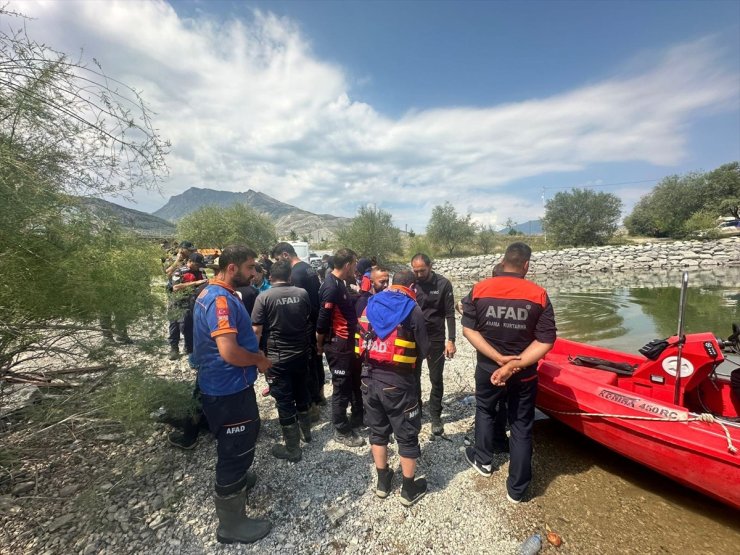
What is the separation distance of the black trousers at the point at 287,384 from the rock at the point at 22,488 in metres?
2.15

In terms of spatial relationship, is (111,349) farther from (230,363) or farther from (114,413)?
(230,363)

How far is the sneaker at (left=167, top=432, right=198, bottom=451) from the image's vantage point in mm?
3648

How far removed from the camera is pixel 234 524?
8.47ft

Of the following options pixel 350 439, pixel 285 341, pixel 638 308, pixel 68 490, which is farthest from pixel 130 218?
pixel 638 308

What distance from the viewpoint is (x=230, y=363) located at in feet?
7.99

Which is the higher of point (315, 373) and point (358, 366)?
point (358, 366)

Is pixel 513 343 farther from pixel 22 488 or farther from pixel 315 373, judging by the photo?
pixel 22 488

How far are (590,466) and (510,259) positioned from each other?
251cm

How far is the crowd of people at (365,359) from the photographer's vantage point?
2531 millimetres

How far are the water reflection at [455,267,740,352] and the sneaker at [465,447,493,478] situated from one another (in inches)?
283

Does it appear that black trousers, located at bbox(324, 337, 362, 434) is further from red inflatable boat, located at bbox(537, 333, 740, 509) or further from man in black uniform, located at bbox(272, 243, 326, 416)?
red inflatable boat, located at bbox(537, 333, 740, 509)

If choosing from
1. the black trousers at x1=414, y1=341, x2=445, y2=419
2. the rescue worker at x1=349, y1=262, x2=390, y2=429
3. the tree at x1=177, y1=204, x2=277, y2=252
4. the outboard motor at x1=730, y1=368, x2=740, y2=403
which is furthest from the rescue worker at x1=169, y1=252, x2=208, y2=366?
the tree at x1=177, y1=204, x2=277, y2=252

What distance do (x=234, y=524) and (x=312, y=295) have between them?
266 cm

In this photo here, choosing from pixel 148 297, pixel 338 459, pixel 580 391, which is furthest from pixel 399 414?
pixel 148 297
